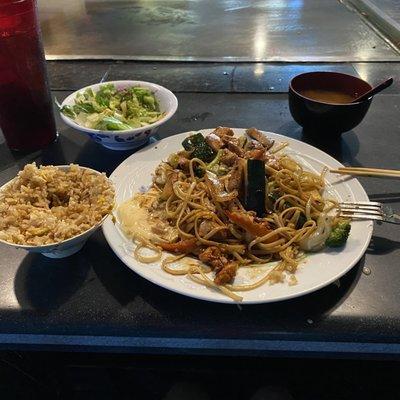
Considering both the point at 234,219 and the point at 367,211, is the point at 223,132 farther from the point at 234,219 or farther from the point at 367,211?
the point at 367,211

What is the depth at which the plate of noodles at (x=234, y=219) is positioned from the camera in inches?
43.2

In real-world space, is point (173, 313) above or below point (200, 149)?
below

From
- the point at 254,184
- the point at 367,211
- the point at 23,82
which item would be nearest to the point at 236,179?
the point at 254,184

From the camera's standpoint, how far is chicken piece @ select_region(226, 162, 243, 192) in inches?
54.2

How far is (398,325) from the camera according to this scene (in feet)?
3.49

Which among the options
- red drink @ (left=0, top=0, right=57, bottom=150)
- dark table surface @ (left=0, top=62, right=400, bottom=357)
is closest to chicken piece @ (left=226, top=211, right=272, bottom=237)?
dark table surface @ (left=0, top=62, right=400, bottom=357)

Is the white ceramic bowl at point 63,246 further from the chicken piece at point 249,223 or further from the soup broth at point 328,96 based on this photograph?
the soup broth at point 328,96

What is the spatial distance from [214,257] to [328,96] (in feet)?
3.53

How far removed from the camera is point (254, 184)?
1304mm

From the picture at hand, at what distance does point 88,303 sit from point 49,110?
39.3 inches

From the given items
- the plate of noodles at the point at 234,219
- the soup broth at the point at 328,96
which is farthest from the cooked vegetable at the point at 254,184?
the soup broth at the point at 328,96

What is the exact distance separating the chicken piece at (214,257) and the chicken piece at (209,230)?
0.21 feet

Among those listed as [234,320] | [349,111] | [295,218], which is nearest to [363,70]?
[349,111]

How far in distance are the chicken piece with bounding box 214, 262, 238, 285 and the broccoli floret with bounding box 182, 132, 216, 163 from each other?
55 cm
